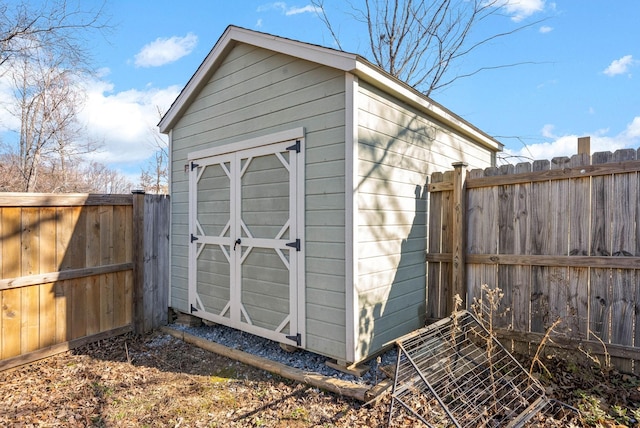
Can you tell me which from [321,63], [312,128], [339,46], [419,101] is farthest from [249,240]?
[339,46]

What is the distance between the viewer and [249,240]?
3992 millimetres

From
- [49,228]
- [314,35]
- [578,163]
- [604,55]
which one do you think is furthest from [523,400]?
[314,35]

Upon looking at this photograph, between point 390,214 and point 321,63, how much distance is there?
1671 millimetres

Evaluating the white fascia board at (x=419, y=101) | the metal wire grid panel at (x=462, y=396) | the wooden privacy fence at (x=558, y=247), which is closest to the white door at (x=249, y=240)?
the white fascia board at (x=419, y=101)

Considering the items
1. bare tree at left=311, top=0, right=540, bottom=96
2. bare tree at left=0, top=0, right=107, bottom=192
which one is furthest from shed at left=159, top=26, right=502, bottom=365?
Answer: bare tree at left=311, top=0, right=540, bottom=96

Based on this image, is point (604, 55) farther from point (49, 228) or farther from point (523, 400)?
point (49, 228)

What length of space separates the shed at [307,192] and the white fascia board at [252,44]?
16 mm

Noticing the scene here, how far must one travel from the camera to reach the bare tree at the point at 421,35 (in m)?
8.73

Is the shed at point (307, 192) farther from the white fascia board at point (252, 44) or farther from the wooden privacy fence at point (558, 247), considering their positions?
the wooden privacy fence at point (558, 247)

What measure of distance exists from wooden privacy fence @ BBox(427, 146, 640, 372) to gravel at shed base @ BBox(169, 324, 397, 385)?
50.0 inches

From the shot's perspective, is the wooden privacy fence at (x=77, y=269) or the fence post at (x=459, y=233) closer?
the wooden privacy fence at (x=77, y=269)

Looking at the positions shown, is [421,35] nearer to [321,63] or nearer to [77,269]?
[321,63]

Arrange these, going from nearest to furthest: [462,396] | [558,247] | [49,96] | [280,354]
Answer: [462,396] → [558,247] → [280,354] → [49,96]

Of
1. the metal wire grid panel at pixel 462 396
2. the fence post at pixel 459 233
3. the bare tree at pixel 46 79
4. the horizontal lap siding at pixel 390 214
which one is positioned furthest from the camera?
the bare tree at pixel 46 79
